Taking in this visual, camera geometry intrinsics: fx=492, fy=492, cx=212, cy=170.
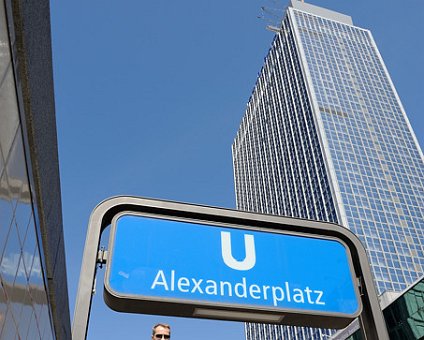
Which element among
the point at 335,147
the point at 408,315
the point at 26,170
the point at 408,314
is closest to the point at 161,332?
the point at 26,170

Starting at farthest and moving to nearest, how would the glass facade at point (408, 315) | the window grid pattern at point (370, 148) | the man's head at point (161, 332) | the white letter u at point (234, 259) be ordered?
the window grid pattern at point (370, 148), the glass facade at point (408, 315), the man's head at point (161, 332), the white letter u at point (234, 259)

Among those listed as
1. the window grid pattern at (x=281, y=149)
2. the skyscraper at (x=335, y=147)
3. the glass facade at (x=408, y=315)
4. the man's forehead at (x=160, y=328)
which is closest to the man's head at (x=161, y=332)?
the man's forehead at (x=160, y=328)

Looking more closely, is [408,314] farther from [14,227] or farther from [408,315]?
[14,227]

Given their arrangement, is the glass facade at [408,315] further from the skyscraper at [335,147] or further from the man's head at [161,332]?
the skyscraper at [335,147]

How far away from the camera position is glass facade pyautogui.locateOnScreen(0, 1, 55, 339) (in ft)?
7.14

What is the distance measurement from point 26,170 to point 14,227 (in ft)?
1.08

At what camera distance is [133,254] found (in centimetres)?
238

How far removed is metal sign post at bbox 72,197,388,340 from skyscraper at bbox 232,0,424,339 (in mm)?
77596

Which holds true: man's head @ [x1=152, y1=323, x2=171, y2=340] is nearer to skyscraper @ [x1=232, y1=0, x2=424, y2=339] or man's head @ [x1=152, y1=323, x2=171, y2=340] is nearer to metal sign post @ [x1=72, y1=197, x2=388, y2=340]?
metal sign post @ [x1=72, y1=197, x2=388, y2=340]

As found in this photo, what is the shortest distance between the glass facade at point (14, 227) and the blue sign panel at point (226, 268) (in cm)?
54

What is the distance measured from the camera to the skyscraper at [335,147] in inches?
3263

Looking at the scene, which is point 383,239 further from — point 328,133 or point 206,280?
point 206,280

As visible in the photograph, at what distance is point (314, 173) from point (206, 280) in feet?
295

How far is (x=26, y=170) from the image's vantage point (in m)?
2.72
